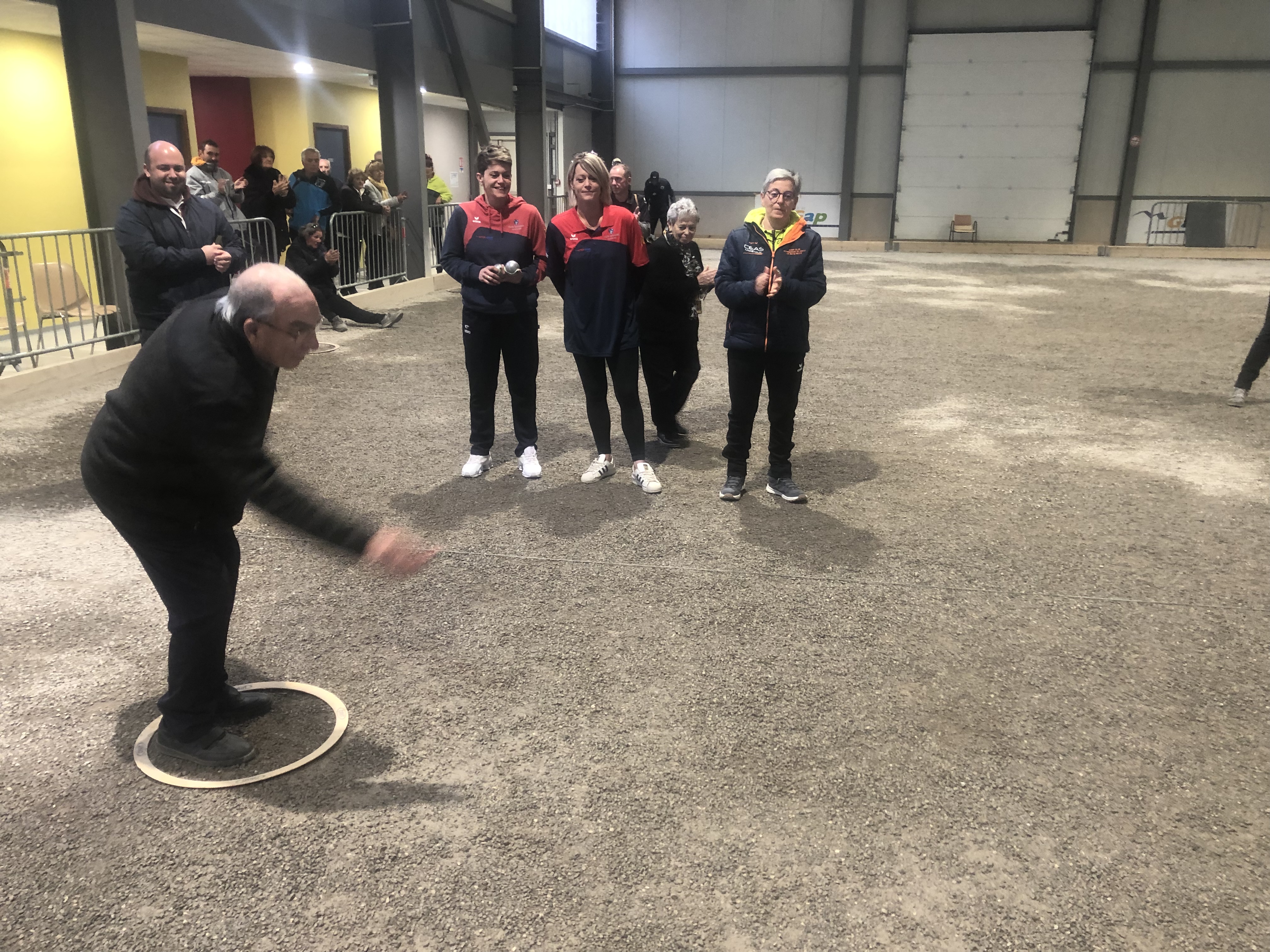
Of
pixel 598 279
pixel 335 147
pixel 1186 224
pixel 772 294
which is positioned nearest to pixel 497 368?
pixel 598 279

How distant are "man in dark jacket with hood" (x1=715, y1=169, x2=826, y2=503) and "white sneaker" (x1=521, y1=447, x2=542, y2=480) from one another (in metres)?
1.27

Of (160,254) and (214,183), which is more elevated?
(214,183)

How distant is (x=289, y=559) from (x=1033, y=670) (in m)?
3.38

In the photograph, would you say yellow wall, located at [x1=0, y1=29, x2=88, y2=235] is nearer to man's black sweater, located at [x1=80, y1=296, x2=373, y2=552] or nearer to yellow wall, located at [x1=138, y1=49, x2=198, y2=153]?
yellow wall, located at [x1=138, y1=49, x2=198, y2=153]

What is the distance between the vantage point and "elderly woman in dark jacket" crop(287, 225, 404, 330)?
10.2m

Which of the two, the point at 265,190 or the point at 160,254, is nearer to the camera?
the point at 160,254

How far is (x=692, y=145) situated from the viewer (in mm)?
24156

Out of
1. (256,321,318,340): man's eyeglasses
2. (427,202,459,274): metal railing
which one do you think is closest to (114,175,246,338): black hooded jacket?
(256,321,318,340): man's eyeglasses

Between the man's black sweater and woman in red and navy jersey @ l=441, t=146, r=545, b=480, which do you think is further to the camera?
woman in red and navy jersey @ l=441, t=146, r=545, b=480

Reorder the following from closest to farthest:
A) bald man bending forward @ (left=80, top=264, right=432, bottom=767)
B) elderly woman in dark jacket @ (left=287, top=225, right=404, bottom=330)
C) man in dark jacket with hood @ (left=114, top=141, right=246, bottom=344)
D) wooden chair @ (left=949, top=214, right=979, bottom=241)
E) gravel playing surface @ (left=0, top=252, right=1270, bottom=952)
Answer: gravel playing surface @ (left=0, top=252, right=1270, bottom=952) → bald man bending forward @ (left=80, top=264, right=432, bottom=767) → man in dark jacket with hood @ (left=114, top=141, right=246, bottom=344) → elderly woman in dark jacket @ (left=287, top=225, right=404, bottom=330) → wooden chair @ (left=949, top=214, right=979, bottom=241)

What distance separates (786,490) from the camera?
5.48 m

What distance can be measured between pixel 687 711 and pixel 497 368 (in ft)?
9.37

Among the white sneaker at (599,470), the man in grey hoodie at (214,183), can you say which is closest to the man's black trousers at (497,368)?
the white sneaker at (599,470)

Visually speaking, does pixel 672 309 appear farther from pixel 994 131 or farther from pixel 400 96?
pixel 994 131
